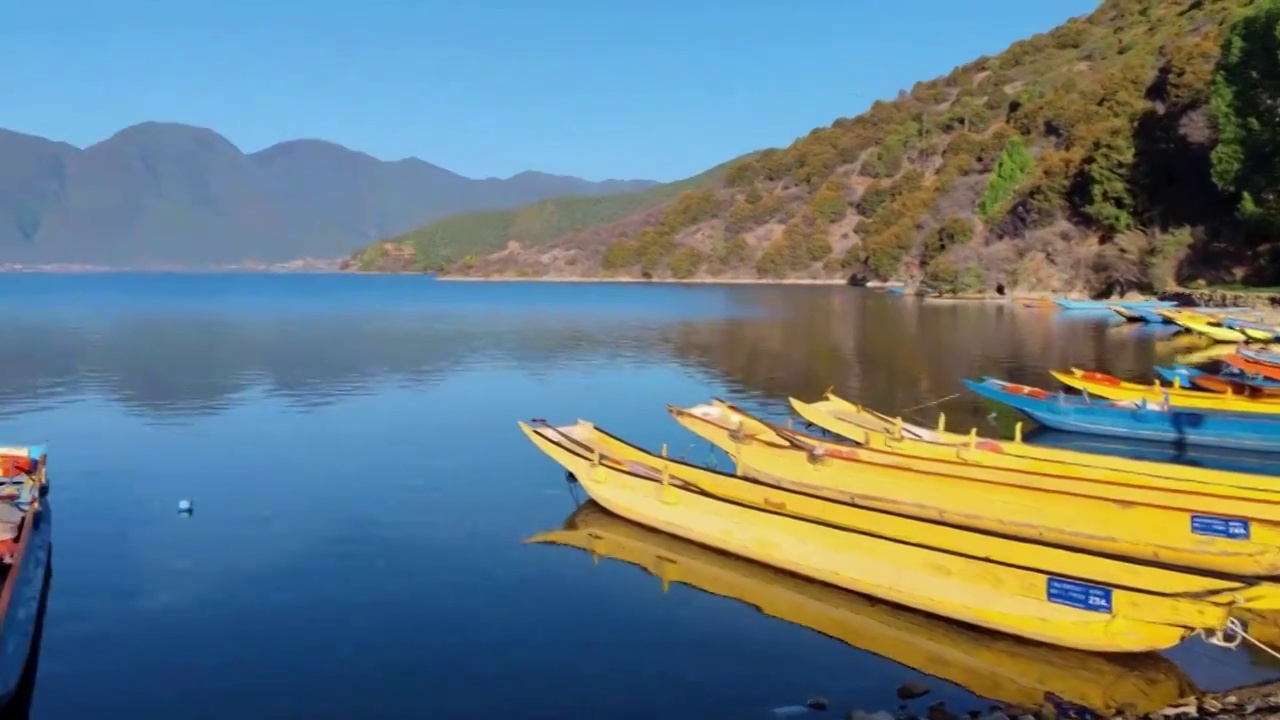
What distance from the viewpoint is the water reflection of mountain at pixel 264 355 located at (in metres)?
38.5

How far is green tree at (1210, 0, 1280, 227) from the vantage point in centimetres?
5891

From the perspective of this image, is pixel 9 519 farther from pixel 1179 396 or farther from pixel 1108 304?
pixel 1108 304

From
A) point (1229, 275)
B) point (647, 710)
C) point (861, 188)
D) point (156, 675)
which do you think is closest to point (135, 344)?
point (156, 675)

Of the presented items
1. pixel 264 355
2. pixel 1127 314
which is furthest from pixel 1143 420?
pixel 1127 314

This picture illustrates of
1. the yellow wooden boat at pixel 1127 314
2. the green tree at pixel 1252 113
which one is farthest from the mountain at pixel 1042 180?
the yellow wooden boat at pixel 1127 314

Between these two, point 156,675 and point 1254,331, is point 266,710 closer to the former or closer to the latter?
point 156,675

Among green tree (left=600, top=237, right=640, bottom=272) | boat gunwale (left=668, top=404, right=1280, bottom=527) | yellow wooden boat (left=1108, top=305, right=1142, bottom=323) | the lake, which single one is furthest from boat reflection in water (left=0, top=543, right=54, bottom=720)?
green tree (left=600, top=237, right=640, bottom=272)

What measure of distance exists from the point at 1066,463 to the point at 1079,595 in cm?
654

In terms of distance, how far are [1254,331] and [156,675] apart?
4718cm

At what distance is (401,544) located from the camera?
19047mm

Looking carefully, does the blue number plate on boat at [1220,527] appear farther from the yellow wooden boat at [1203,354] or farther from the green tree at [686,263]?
the green tree at [686,263]

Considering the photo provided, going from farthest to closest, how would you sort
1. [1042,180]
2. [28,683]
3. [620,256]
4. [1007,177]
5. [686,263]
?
[620,256] < [686,263] < [1007,177] < [1042,180] < [28,683]

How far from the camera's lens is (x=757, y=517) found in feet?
53.4

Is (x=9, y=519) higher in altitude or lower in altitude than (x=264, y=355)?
higher
